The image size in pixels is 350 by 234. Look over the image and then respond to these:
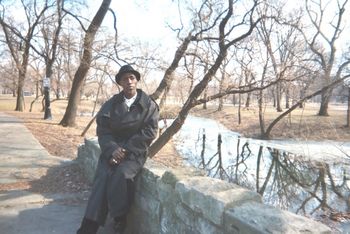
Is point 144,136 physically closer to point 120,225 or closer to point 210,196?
point 120,225

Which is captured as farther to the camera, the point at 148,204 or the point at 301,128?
the point at 301,128

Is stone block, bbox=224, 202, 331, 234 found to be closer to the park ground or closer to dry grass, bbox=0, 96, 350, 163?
the park ground

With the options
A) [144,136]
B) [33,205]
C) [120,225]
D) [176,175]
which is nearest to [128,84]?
[144,136]

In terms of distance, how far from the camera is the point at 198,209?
299cm

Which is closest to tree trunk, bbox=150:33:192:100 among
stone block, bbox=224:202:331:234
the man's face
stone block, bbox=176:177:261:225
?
the man's face

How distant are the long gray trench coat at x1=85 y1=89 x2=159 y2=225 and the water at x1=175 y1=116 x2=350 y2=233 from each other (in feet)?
18.8

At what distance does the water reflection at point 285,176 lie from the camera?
31.0 feet

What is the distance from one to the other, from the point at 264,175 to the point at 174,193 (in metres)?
9.89

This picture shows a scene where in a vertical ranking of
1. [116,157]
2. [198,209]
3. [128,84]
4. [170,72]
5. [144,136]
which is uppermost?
[170,72]

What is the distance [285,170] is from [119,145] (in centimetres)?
1070

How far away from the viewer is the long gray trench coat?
3.66 meters

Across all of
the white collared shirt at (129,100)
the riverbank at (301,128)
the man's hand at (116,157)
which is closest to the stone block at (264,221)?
the man's hand at (116,157)

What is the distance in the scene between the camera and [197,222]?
3.02 metres

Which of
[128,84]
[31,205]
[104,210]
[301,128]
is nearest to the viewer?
[104,210]
